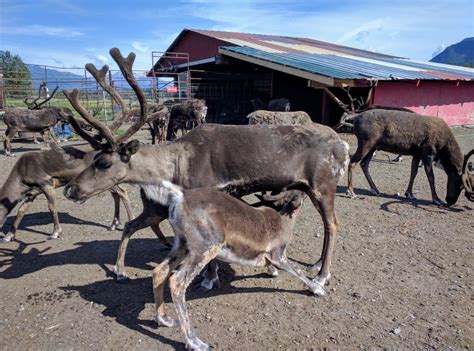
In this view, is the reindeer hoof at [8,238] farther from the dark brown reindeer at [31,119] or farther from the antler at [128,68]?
the dark brown reindeer at [31,119]

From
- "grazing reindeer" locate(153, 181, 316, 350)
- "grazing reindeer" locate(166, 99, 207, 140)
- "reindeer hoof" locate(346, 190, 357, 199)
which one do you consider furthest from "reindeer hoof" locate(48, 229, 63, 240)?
"grazing reindeer" locate(166, 99, 207, 140)

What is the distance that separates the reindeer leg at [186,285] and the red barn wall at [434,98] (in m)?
15.2

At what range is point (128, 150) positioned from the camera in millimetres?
4391

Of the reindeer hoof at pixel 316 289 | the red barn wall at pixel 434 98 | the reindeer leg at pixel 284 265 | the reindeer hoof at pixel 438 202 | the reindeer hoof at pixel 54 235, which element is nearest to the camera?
the reindeer leg at pixel 284 265

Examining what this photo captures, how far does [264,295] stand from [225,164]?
5.09 ft

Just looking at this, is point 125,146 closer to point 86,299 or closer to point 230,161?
point 230,161

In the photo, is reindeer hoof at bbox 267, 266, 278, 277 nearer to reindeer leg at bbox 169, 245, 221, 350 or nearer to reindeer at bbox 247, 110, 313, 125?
reindeer leg at bbox 169, 245, 221, 350

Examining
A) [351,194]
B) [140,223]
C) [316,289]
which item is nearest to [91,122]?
[140,223]

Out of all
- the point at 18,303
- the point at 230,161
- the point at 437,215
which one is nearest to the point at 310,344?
the point at 230,161

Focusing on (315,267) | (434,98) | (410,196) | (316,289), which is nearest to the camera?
(316,289)

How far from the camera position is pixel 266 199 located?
457cm

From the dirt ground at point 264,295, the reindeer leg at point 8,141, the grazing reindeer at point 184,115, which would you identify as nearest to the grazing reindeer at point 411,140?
the dirt ground at point 264,295

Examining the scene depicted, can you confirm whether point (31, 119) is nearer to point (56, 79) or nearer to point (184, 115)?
point (184, 115)

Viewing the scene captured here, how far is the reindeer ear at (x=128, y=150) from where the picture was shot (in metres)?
4.35
